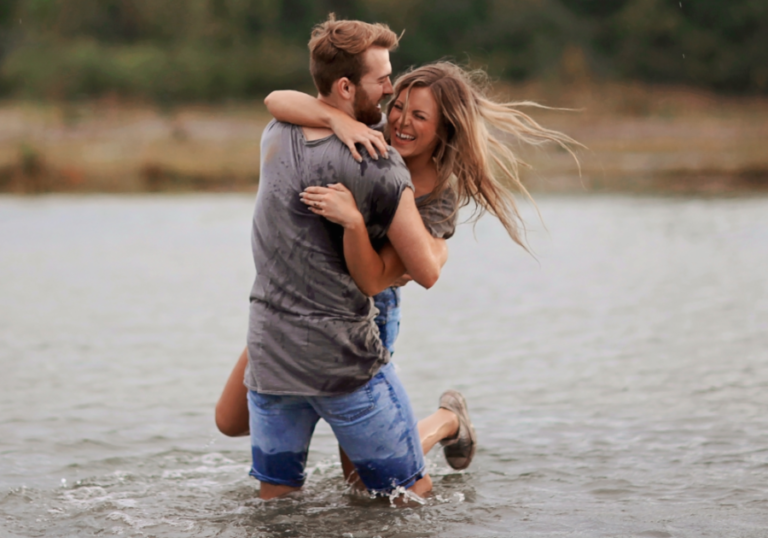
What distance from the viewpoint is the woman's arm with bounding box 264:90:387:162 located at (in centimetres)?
370

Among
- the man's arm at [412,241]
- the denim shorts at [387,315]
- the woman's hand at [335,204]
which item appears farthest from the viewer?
the denim shorts at [387,315]

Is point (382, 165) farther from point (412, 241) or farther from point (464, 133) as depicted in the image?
point (464, 133)

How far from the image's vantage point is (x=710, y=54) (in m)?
49.2

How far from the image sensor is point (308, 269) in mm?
3777

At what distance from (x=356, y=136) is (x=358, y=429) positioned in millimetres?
1140

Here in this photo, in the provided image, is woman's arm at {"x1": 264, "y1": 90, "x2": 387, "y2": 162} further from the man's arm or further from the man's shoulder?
the man's arm

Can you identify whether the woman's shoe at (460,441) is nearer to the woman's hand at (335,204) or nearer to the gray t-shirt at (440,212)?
the gray t-shirt at (440,212)

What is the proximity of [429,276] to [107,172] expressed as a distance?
26498mm

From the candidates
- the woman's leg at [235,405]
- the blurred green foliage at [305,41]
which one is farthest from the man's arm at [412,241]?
the blurred green foliage at [305,41]

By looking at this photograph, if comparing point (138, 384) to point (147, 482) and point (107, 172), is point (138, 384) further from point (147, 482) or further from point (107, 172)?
point (107, 172)

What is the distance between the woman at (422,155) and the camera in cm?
→ 371

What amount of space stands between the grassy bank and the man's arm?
20.8m

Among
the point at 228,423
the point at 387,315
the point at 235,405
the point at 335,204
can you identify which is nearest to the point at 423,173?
the point at 387,315

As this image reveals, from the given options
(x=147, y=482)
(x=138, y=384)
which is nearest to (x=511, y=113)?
(x=147, y=482)
